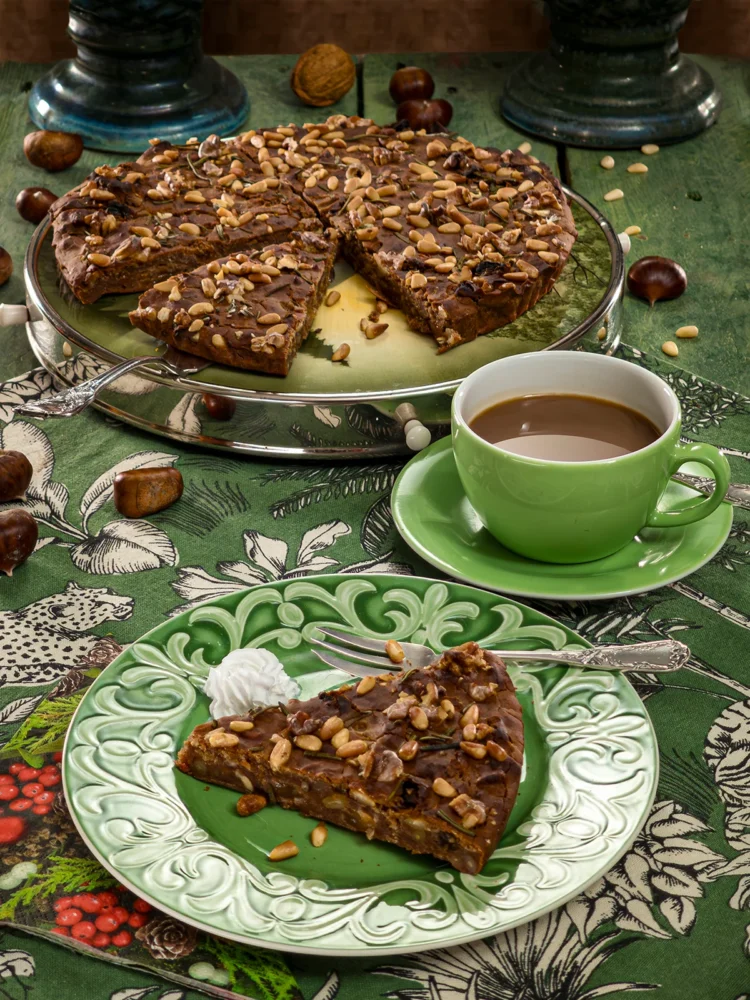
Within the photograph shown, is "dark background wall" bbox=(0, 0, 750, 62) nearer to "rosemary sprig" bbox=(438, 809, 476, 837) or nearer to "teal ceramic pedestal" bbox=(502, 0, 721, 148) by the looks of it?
"teal ceramic pedestal" bbox=(502, 0, 721, 148)

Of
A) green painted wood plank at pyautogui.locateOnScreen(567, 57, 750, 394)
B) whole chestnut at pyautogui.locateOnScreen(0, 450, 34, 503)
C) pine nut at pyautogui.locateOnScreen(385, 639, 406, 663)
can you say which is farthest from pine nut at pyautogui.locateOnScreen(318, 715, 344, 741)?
green painted wood plank at pyautogui.locateOnScreen(567, 57, 750, 394)

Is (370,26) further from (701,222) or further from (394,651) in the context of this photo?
(394,651)

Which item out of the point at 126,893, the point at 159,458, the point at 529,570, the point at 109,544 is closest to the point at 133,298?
the point at 159,458

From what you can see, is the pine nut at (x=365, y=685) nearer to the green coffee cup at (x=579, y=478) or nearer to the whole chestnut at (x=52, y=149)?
the green coffee cup at (x=579, y=478)

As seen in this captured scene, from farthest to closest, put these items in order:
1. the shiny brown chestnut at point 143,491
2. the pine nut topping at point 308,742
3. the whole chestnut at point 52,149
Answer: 1. the whole chestnut at point 52,149
2. the shiny brown chestnut at point 143,491
3. the pine nut topping at point 308,742

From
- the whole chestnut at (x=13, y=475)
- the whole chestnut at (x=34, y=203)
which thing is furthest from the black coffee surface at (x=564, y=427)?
the whole chestnut at (x=34, y=203)

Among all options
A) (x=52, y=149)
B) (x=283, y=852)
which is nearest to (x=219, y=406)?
(x=283, y=852)
